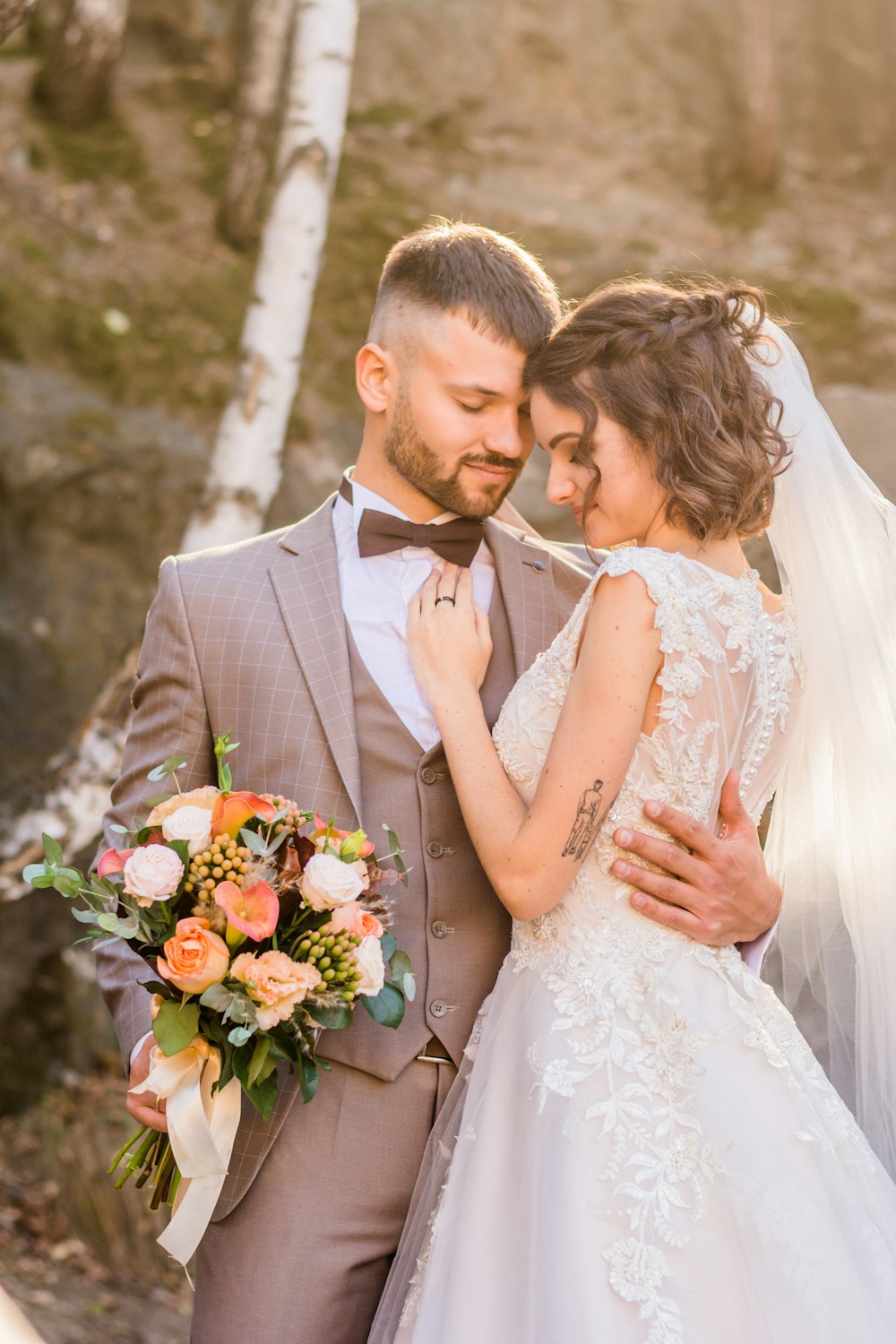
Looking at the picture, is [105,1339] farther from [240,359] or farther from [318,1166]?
[240,359]

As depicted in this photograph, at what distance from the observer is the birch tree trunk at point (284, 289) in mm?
4797

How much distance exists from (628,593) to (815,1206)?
107 centimetres

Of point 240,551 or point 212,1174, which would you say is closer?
point 212,1174

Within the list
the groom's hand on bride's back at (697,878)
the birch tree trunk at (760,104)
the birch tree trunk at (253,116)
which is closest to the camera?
the groom's hand on bride's back at (697,878)

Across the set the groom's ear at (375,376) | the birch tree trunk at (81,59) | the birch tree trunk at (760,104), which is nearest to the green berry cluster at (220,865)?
the groom's ear at (375,376)

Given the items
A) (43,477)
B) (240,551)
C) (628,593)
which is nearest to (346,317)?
(43,477)

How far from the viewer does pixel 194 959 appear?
2.01 m

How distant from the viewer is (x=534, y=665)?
2.53 meters

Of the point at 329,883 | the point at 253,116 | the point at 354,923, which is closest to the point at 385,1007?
the point at 354,923

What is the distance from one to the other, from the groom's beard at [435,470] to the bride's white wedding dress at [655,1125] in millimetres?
513

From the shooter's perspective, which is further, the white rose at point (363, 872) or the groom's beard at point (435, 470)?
the groom's beard at point (435, 470)

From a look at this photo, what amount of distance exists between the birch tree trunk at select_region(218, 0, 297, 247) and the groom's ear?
554 centimetres

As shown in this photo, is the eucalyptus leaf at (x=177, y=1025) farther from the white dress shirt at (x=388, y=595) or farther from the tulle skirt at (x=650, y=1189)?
the white dress shirt at (x=388, y=595)

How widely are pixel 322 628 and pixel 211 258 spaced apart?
233 inches
